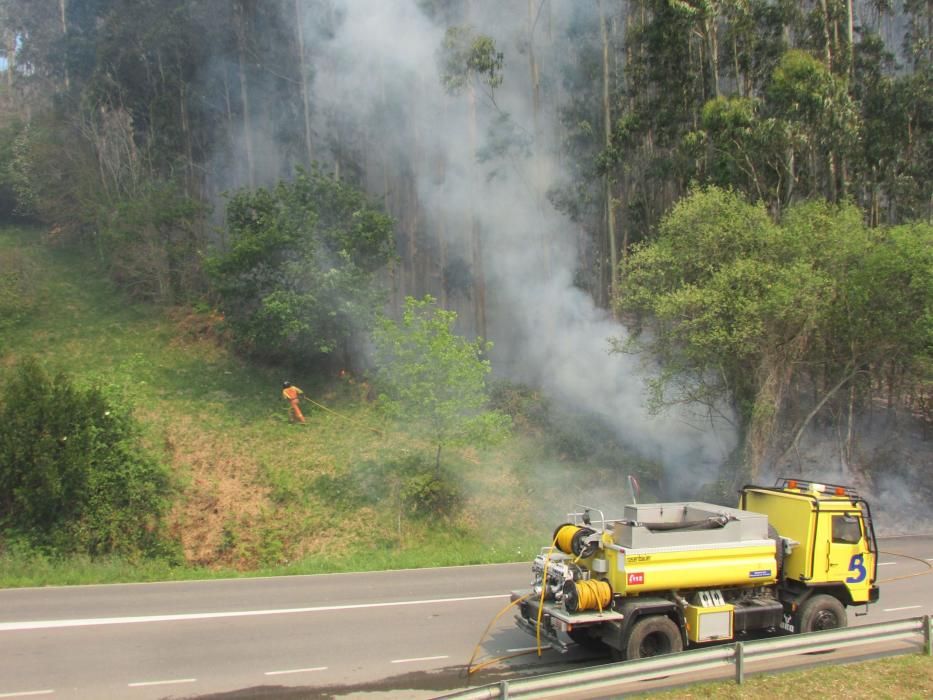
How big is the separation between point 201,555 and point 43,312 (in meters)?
16.0

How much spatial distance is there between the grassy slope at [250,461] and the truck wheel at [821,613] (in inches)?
267

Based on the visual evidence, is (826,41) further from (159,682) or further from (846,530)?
(159,682)

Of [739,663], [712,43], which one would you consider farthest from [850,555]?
[712,43]

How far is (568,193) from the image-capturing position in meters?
25.3

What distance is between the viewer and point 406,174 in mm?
30297

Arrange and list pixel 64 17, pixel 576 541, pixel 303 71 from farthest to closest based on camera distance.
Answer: pixel 64 17
pixel 303 71
pixel 576 541

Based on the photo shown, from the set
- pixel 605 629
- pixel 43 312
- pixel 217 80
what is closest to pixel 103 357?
pixel 43 312

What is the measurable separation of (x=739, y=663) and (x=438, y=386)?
1043 cm

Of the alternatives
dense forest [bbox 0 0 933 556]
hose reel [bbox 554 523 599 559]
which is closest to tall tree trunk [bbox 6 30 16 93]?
dense forest [bbox 0 0 933 556]

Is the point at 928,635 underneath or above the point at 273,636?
above

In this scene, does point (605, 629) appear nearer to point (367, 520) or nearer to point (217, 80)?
point (367, 520)

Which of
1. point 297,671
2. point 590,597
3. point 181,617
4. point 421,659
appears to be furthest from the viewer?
point 181,617

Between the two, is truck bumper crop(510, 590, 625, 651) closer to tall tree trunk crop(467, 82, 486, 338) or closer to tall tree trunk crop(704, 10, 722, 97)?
tall tree trunk crop(704, 10, 722, 97)

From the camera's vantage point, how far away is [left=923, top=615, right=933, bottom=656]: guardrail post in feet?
24.9
